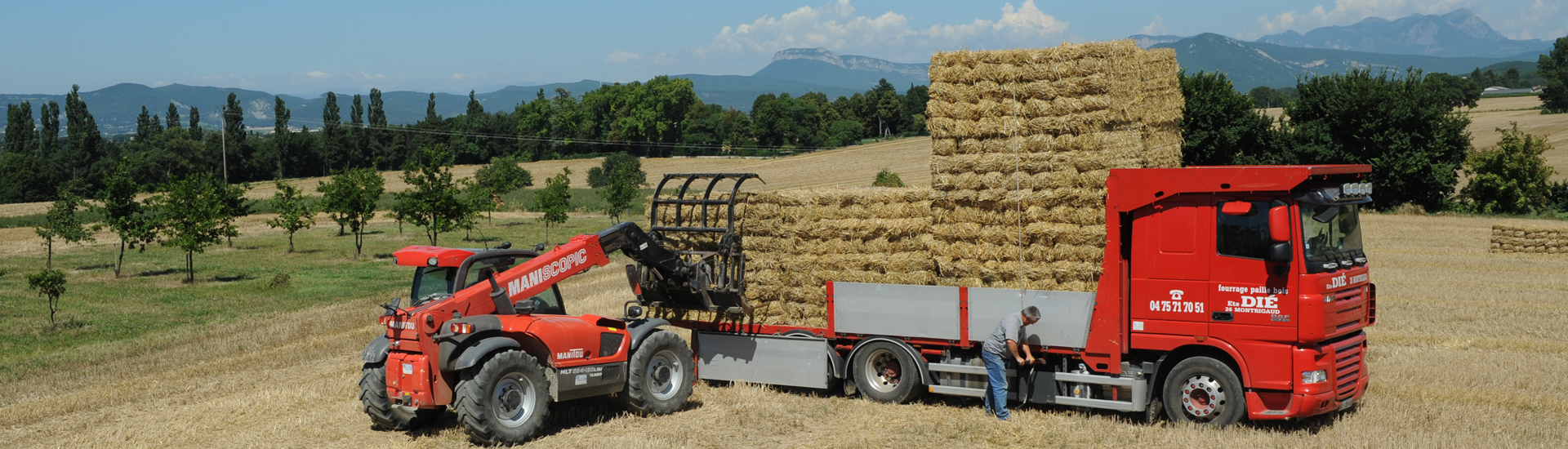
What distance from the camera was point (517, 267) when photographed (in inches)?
411

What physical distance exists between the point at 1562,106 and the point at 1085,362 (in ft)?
302

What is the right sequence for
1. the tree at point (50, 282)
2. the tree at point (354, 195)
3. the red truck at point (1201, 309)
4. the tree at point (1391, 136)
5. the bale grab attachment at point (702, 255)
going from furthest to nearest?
the tree at point (1391, 136) < the tree at point (354, 195) < the tree at point (50, 282) < the bale grab attachment at point (702, 255) < the red truck at point (1201, 309)

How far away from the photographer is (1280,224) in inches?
368

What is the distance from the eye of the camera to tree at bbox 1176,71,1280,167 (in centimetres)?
4331

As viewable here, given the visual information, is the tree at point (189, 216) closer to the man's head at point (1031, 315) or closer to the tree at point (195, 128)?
the man's head at point (1031, 315)

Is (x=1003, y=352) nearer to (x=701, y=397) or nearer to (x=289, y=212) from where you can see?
(x=701, y=397)

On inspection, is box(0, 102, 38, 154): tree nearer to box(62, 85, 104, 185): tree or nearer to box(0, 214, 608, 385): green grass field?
box(62, 85, 104, 185): tree

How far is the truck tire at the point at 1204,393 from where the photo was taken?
9898 mm

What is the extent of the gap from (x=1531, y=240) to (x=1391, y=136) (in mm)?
17311

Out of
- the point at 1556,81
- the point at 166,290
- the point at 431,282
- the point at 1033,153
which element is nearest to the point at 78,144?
the point at 166,290

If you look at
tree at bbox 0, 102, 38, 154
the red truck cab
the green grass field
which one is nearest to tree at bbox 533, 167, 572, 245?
the green grass field

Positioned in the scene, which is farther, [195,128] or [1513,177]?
[195,128]

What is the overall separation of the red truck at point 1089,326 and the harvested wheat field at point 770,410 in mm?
353

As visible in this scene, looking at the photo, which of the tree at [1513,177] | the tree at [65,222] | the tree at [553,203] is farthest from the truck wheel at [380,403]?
the tree at [1513,177]
